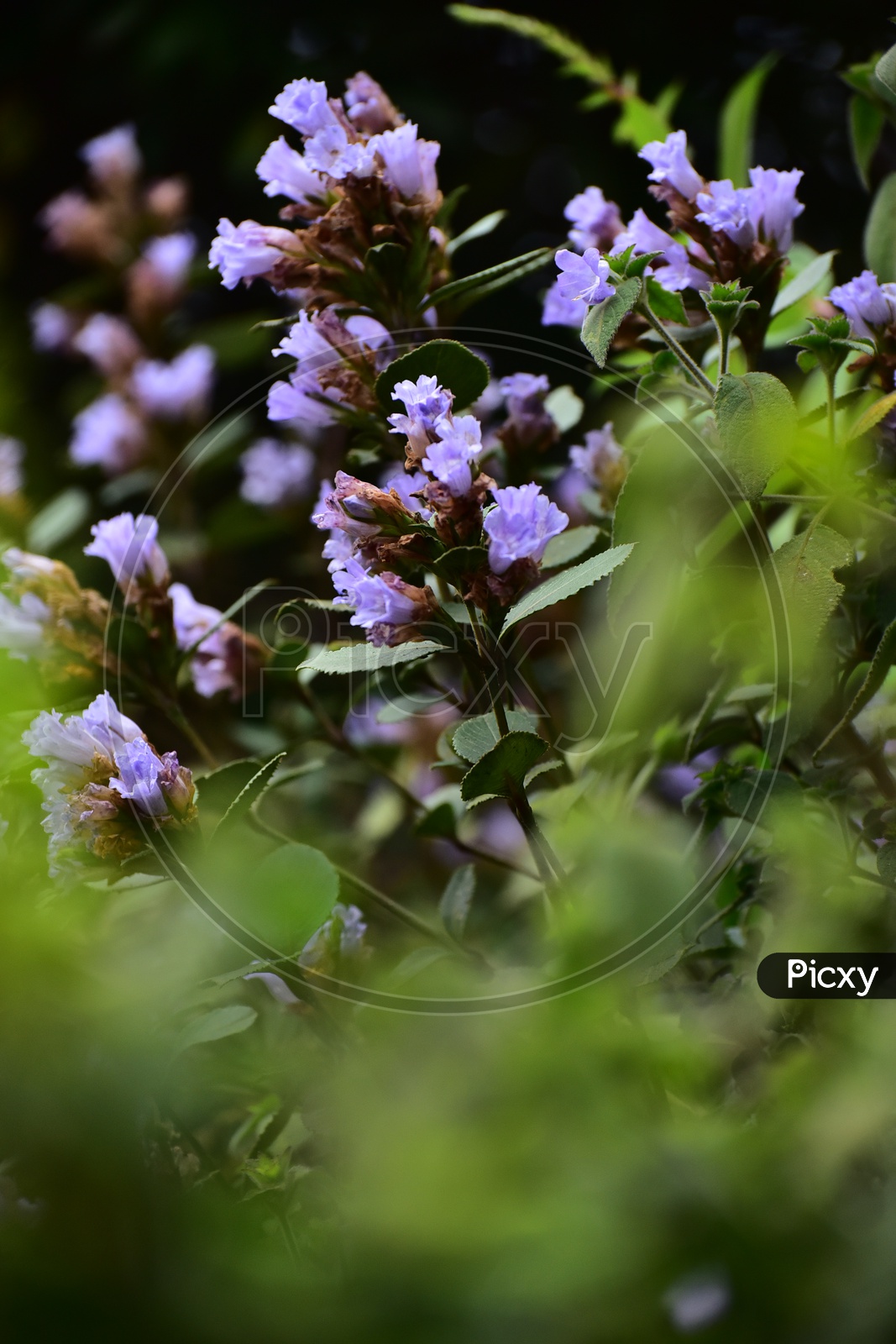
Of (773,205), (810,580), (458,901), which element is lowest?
(458,901)

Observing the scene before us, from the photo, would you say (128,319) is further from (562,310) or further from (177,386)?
(562,310)

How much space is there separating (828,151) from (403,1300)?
1576mm

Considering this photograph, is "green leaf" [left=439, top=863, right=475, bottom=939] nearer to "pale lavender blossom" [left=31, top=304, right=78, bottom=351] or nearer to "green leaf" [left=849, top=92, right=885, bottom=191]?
"green leaf" [left=849, top=92, right=885, bottom=191]

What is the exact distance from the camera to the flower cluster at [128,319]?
4.12ft

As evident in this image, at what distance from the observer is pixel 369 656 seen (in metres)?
0.50

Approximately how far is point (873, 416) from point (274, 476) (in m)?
0.74

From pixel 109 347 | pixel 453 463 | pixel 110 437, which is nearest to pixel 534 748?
pixel 453 463

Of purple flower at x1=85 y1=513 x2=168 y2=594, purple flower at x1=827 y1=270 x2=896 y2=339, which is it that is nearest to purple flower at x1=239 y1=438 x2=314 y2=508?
purple flower at x1=85 y1=513 x2=168 y2=594

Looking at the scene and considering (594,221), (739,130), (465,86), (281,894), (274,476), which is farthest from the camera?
(465,86)

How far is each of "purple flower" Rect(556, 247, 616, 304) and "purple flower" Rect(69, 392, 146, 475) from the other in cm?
84

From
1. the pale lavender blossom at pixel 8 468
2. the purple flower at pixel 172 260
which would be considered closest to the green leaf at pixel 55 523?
the pale lavender blossom at pixel 8 468

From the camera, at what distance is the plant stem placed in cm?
48

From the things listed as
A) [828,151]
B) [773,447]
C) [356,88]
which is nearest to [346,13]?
[828,151]

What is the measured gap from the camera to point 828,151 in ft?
4.86
